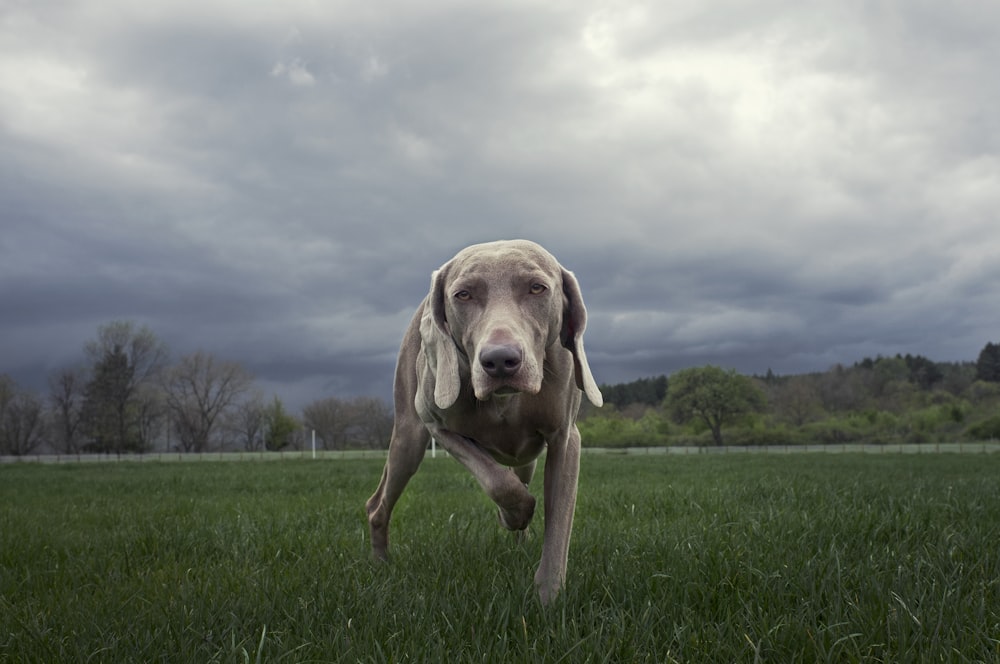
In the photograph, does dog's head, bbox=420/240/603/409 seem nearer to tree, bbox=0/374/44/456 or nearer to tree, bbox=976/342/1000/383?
tree, bbox=0/374/44/456

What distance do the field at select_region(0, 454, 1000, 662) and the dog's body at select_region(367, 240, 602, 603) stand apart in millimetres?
488

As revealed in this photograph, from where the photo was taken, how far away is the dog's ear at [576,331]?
398 cm

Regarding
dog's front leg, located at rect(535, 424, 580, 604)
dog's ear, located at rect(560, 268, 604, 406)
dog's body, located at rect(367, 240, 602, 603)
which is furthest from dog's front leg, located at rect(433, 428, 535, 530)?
dog's ear, located at rect(560, 268, 604, 406)

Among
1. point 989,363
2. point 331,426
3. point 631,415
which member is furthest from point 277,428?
point 989,363

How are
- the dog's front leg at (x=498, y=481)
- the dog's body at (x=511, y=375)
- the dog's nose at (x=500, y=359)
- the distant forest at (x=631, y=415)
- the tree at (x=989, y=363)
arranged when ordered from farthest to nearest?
1. the tree at (x=989, y=363)
2. the distant forest at (x=631, y=415)
3. the dog's front leg at (x=498, y=481)
4. the dog's body at (x=511, y=375)
5. the dog's nose at (x=500, y=359)

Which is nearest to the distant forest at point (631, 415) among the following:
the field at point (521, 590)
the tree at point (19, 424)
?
the tree at point (19, 424)

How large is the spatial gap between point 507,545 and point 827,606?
2150 mm

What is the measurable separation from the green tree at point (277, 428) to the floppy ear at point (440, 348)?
238ft

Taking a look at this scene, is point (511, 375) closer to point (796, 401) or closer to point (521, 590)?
point (521, 590)

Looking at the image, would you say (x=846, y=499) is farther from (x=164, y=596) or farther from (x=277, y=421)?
(x=277, y=421)

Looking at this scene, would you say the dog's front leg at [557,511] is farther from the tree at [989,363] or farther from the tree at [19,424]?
the tree at [989,363]

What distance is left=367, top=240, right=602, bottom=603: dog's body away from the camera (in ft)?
11.2

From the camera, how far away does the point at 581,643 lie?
282 cm

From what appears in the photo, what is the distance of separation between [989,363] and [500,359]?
12241 cm
